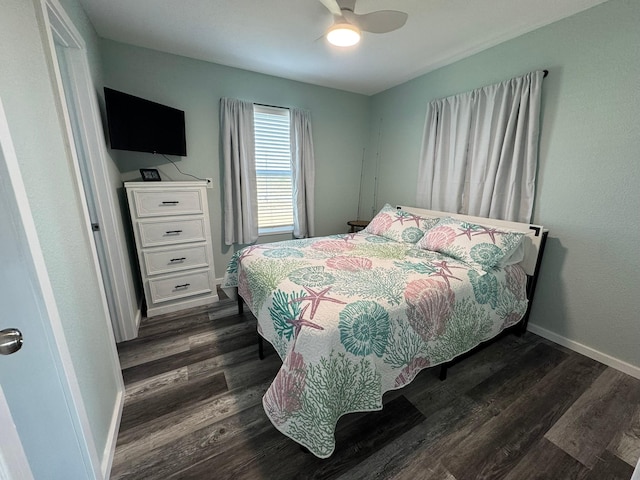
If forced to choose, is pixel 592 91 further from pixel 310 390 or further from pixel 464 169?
pixel 310 390

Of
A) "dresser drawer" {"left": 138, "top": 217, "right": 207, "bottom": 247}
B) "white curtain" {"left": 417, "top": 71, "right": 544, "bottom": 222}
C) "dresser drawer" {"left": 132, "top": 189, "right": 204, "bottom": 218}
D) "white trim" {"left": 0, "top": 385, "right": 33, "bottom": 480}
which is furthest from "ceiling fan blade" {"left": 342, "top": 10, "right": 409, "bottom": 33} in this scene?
"white trim" {"left": 0, "top": 385, "right": 33, "bottom": 480}

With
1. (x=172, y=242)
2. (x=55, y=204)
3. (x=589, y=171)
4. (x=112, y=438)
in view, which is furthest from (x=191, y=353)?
(x=589, y=171)

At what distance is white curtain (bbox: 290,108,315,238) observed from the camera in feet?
10.9

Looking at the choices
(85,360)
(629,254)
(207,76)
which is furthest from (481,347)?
(207,76)

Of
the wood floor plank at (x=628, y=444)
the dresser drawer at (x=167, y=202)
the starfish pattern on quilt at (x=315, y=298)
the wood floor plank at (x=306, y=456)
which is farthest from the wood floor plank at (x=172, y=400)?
the wood floor plank at (x=628, y=444)

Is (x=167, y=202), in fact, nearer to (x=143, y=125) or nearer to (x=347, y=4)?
(x=143, y=125)

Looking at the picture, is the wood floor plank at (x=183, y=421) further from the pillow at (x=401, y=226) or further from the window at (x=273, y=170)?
the window at (x=273, y=170)

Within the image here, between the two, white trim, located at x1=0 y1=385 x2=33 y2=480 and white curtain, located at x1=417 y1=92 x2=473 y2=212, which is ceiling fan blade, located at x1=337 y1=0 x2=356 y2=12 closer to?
white curtain, located at x1=417 y1=92 x2=473 y2=212

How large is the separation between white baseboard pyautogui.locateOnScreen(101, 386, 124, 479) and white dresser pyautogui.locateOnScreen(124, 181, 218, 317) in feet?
3.54

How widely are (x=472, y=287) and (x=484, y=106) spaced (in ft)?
5.93

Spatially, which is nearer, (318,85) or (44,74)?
(44,74)

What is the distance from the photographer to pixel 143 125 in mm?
2281

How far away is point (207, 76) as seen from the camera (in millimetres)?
2762

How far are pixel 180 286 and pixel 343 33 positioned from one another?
8.23 ft
